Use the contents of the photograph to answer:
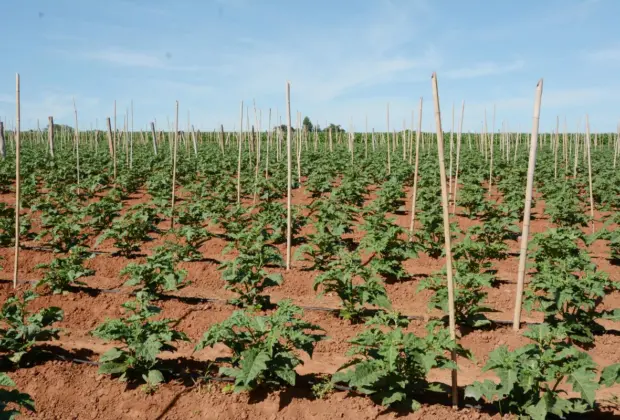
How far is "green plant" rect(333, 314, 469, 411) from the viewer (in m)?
3.78

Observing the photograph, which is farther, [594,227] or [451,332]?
[594,227]

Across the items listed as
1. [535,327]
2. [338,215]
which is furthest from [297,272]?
[535,327]

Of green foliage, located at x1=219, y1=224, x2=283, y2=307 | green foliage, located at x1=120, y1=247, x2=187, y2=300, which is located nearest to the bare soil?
green foliage, located at x1=219, y1=224, x2=283, y2=307

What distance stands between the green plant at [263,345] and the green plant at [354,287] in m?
1.51

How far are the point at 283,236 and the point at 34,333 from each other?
5.65m

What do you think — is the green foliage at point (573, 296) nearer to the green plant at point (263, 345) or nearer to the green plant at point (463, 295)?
the green plant at point (463, 295)

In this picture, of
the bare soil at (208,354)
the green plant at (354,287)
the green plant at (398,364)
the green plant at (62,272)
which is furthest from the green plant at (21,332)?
the green plant at (398,364)

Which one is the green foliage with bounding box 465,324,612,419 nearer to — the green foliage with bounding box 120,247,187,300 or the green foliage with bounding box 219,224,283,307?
the green foliage with bounding box 219,224,283,307

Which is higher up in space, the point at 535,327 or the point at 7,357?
the point at 535,327

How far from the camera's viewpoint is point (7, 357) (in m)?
5.02

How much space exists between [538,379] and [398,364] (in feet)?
3.71

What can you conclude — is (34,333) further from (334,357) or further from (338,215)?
(338,215)

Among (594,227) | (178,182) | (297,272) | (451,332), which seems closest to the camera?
(451,332)

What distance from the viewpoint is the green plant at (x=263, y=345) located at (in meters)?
3.96
